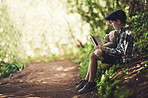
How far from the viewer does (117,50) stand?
3.25 m

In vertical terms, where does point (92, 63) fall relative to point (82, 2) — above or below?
below

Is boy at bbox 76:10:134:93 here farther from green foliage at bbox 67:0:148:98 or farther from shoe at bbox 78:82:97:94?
green foliage at bbox 67:0:148:98

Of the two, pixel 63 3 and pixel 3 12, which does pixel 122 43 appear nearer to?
pixel 3 12

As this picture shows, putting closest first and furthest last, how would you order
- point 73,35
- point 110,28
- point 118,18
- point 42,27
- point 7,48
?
point 118,18 < point 110,28 < point 7,48 < point 73,35 < point 42,27

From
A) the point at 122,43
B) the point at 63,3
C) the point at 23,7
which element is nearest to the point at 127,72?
the point at 122,43

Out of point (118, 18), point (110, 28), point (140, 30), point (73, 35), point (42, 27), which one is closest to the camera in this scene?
point (118, 18)

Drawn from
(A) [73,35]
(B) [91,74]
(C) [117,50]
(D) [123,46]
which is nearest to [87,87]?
(B) [91,74]

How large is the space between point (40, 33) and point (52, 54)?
1.74 metres

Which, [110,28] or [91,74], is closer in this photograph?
[91,74]

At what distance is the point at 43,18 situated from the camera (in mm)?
11234

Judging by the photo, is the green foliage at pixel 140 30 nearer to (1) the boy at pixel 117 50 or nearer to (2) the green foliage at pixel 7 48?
(1) the boy at pixel 117 50

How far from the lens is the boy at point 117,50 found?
3.24 m

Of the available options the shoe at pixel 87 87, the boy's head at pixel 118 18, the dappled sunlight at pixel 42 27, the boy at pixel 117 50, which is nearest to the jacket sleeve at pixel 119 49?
the boy at pixel 117 50

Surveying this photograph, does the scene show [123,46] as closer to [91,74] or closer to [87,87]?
[91,74]
